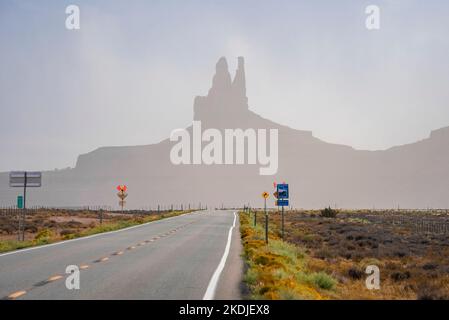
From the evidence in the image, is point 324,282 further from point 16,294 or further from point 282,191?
point 282,191

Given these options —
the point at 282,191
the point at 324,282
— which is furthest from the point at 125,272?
the point at 282,191

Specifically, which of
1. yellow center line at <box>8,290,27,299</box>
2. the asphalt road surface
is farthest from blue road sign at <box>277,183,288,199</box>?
yellow center line at <box>8,290,27,299</box>

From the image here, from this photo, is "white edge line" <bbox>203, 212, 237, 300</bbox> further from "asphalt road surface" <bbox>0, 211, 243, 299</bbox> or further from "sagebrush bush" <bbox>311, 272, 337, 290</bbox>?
"sagebrush bush" <bbox>311, 272, 337, 290</bbox>

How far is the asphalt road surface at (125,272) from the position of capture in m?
10.2

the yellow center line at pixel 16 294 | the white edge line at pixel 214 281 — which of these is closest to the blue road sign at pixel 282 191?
the white edge line at pixel 214 281

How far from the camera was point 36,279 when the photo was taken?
39.2 ft

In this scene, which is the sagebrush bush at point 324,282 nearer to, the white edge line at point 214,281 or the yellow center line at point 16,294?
the white edge line at point 214,281

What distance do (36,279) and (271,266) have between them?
5478 millimetres

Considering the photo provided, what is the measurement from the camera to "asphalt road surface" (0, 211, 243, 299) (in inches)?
400

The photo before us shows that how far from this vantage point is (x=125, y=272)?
13.2m

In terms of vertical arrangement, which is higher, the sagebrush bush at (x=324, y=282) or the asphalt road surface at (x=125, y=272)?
the asphalt road surface at (x=125, y=272)

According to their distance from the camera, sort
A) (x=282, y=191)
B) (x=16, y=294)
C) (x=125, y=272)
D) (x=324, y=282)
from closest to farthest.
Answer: (x=16, y=294) → (x=324, y=282) → (x=125, y=272) → (x=282, y=191)
